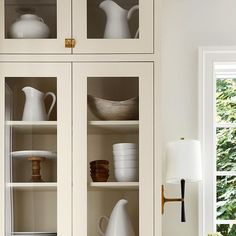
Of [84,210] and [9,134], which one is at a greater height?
[9,134]

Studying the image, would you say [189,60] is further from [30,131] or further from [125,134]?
[30,131]

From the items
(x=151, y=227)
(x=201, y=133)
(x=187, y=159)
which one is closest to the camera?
(x=151, y=227)

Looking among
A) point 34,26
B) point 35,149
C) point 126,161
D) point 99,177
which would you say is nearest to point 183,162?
point 126,161

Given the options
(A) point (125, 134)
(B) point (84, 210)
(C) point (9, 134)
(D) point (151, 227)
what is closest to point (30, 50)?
(C) point (9, 134)

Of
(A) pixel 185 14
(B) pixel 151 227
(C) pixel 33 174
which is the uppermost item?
(A) pixel 185 14

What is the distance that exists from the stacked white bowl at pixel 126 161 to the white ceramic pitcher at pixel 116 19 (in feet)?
1.64

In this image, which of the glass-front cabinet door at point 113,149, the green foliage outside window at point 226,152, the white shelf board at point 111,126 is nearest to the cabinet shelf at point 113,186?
the glass-front cabinet door at point 113,149

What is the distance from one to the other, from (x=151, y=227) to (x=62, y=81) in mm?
756

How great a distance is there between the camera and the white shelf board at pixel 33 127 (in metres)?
2.85

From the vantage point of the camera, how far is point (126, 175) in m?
2.86

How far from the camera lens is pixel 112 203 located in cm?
285

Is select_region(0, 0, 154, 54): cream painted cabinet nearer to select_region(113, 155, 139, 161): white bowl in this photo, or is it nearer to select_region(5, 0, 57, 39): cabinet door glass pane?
select_region(5, 0, 57, 39): cabinet door glass pane

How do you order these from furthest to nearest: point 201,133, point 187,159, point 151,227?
point 201,133 < point 187,159 < point 151,227

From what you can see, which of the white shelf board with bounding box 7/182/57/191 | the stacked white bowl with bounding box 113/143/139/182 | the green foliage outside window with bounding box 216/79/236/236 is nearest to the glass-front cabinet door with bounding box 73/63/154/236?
the stacked white bowl with bounding box 113/143/139/182
